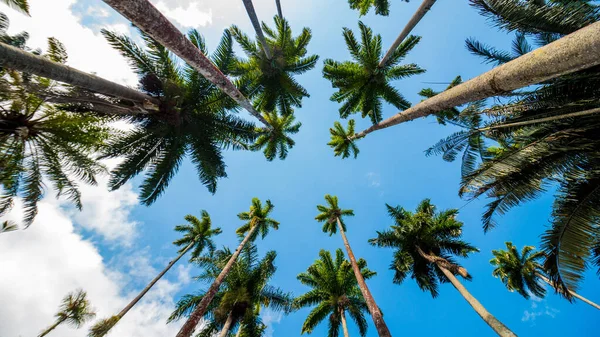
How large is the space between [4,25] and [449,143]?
12.1 meters

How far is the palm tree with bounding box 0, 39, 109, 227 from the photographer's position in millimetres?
6938

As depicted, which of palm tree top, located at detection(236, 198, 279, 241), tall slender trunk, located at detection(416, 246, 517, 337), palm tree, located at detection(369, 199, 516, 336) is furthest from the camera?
palm tree top, located at detection(236, 198, 279, 241)

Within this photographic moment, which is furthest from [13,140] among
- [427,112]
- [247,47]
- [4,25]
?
[427,112]

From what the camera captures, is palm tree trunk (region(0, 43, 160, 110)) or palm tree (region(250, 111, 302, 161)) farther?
palm tree (region(250, 111, 302, 161))

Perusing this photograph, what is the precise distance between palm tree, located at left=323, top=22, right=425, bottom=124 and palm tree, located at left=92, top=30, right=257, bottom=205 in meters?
6.98

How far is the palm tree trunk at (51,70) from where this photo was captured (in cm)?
422

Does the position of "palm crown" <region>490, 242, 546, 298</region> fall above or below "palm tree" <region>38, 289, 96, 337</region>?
above

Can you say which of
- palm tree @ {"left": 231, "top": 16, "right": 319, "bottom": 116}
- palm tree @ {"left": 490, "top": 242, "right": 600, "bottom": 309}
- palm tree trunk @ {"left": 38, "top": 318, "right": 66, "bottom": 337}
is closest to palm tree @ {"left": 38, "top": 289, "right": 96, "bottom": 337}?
palm tree trunk @ {"left": 38, "top": 318, "right": 66, "bottom": 337}

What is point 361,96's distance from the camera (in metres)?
16.3

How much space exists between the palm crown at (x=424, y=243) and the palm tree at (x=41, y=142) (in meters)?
17.6

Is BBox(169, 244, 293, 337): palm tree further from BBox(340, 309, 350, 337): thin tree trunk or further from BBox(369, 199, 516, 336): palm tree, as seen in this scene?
BBox(369, 199, 516, 336): palm tree

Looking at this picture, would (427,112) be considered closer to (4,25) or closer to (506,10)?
(506,10)

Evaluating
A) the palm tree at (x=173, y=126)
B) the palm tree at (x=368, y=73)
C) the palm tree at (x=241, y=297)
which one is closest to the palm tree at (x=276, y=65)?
the palm tree at (x=368, y=73)

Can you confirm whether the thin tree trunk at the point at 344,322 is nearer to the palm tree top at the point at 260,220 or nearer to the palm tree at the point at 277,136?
the palm tree top at the point at 260,220
